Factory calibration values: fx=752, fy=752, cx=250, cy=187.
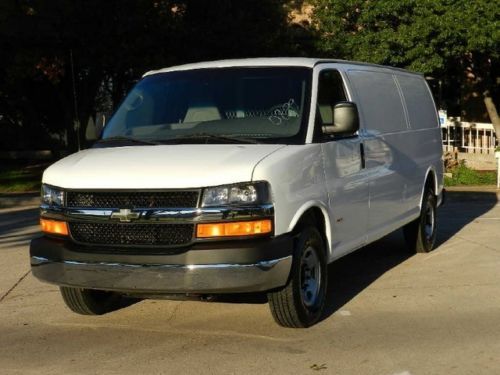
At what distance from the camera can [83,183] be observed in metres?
5.36

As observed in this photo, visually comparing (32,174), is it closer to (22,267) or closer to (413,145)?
(22,267)

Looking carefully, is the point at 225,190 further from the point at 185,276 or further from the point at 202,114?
the point at 202,114

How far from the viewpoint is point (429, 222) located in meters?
9.16

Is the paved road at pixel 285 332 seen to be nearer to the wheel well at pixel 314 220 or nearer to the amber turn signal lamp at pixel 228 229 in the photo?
the wheel well at pixel 314 220

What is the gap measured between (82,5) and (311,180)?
1397 centimetres

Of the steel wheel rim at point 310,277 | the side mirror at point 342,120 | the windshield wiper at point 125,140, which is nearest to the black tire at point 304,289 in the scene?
the steel wheel rim at point 310,277

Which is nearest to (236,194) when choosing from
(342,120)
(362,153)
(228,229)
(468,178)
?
(228,229)

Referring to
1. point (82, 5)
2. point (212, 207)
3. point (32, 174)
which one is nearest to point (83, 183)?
point (212, 207)

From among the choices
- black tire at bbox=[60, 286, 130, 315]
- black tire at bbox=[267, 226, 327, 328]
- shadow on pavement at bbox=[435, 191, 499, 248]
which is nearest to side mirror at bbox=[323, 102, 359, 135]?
black tire at bbox=[267, 226, 327, 328]

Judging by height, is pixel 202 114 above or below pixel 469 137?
above

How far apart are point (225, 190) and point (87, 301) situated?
1887 millimetres

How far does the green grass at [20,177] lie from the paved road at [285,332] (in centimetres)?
1112

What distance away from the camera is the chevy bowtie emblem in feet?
17.1

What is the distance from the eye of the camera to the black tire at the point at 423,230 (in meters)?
8.88
